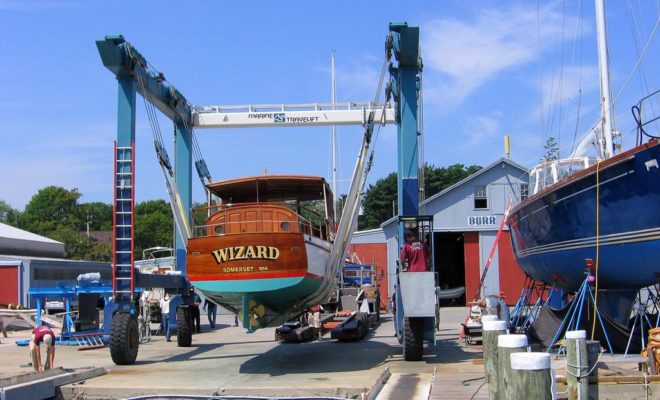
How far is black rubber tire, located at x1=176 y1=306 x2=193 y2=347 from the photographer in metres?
16.8

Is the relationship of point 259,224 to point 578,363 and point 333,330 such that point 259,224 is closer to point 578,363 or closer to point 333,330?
point 333,330

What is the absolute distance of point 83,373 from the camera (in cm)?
1141

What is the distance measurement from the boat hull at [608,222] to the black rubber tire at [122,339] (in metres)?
8.20

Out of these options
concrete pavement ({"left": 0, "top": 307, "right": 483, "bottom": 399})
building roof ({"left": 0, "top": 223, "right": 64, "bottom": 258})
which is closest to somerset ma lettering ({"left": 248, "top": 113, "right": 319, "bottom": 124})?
concrete pavement ({"left": 0, "top": 307, "right": 483, "bottom": 399})

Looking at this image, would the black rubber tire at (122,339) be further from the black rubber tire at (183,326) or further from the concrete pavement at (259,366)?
the black rubber tire at (183,326)

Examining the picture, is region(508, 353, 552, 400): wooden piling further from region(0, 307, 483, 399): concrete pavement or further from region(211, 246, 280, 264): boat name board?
region(211, 246, 280, 264): boat name board

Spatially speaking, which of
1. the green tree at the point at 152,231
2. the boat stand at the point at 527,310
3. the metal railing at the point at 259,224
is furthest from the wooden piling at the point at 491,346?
the green tree at the point at 152,231

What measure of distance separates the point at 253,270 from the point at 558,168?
7.81 m

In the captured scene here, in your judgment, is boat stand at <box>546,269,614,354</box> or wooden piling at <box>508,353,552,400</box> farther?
boat stand at <box>546,269,614,354</box>

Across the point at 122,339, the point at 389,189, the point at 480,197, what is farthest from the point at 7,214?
the point at 122,339

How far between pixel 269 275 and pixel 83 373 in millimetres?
3423

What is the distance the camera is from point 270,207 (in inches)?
509

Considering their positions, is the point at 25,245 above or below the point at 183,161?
below

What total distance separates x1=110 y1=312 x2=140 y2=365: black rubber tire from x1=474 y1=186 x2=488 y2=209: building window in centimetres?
2268
